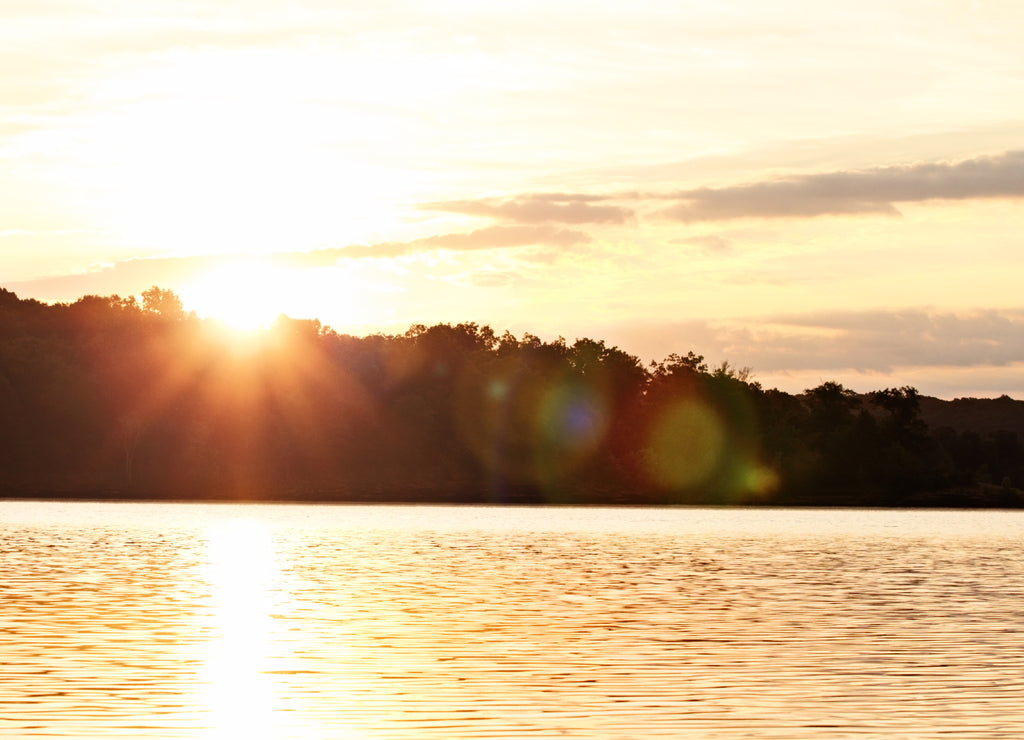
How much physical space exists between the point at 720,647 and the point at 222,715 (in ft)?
38.0

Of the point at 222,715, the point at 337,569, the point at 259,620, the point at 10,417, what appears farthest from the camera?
the point at 10,417

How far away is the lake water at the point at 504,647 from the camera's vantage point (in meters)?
Result: 21.3

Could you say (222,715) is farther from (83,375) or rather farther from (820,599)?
(83,375)

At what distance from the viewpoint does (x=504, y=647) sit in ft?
97.8

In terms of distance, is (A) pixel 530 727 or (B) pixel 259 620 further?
(B) pixel 259 620

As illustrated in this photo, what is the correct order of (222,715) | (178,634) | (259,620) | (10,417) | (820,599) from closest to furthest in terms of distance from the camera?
(222,715) < (178,634) < (259,620) < (820,599) < (10,417)

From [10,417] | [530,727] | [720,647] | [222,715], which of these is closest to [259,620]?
[720,647]

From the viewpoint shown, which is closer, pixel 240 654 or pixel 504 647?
pixel 240 654

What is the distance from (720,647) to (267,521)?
275 feet

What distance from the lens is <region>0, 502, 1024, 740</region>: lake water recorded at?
21.3 m

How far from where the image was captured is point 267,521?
4355 inches

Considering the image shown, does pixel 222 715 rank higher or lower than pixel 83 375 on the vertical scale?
lower

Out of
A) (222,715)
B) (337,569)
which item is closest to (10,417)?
(337,569)

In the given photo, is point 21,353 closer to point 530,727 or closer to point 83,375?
point 83,375
